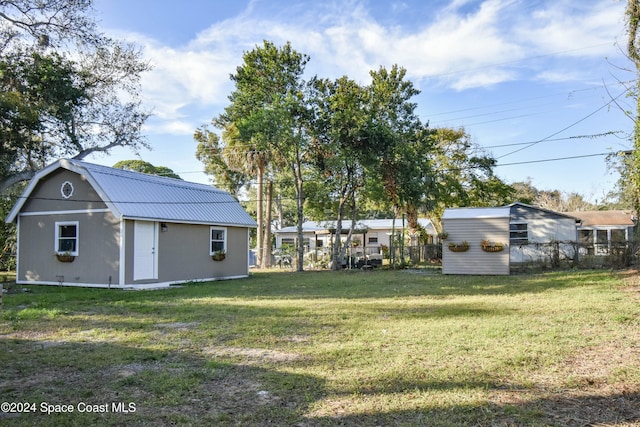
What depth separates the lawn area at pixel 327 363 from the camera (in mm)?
3279

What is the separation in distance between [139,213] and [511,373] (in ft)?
37.2

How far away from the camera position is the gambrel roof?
12.7 meters

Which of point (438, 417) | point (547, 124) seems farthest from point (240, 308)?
point (547, 124)

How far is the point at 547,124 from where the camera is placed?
59.0 feet

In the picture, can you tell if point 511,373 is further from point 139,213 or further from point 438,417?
point 139,213

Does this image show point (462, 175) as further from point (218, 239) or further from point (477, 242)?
point (218, 239)

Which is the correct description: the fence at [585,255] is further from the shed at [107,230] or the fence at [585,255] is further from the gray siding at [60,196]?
the gray siding at [60,196]

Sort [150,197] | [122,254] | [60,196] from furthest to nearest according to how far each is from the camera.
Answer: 1. [150,197]
2. [60,196]
3. [122,254]

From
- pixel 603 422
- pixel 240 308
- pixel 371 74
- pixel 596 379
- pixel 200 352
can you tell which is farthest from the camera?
pixel 371 74

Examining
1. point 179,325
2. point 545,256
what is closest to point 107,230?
point 179,325

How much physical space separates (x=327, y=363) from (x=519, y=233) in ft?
73.2

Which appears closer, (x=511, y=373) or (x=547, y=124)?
(x=511, y=373)

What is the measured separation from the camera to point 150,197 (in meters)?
14.1

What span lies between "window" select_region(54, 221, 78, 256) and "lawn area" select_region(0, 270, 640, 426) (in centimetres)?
491
